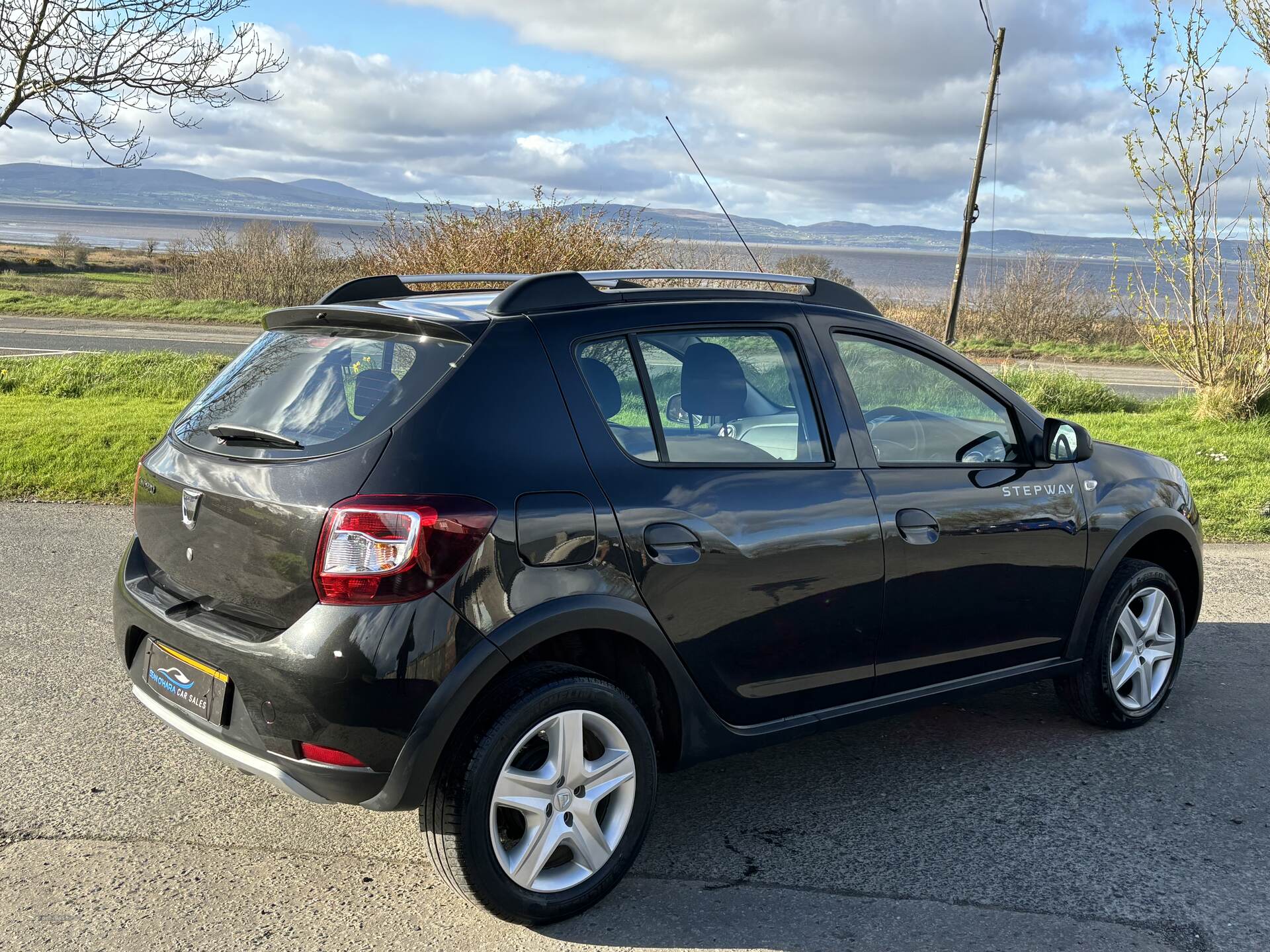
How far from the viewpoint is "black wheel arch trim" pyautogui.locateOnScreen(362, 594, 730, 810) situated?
2887mm

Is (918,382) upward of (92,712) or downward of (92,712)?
upward

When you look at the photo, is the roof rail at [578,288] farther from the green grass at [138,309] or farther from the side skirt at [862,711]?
the green grass at [138,309]

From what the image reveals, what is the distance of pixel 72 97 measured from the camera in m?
10.1

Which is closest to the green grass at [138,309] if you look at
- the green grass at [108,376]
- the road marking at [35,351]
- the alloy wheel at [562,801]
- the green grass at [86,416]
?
the road marking at [35,351]

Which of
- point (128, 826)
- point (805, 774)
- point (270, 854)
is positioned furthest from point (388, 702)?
point (805, 774)

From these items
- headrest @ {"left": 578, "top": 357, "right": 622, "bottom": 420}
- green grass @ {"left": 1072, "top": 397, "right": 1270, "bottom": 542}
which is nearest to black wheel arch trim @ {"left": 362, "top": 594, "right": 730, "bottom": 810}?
headrest @ {"left": 578, "top": 357, "right": 622, "bottom": 420}

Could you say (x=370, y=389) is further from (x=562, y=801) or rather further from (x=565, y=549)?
(x=562, y=801)

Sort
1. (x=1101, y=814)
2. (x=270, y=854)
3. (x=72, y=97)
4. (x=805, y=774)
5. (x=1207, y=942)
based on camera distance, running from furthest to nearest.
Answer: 1. (x=72, y=97)
2. (x=805, y=774)
3. (x=1101, y=814)
4. (x=270, y=854)
5. (x=1207, y=942)

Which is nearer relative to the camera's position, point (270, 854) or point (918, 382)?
point (270, 854)

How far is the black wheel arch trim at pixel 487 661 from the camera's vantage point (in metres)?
2.89

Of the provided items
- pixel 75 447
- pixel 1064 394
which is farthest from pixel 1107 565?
pixel 1064 394

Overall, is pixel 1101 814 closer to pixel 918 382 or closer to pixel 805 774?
pixel 805 774

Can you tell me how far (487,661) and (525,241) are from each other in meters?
11.3

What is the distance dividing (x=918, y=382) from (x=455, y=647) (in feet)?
7.28
